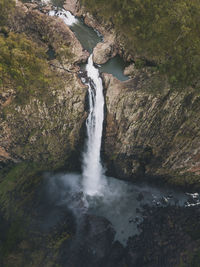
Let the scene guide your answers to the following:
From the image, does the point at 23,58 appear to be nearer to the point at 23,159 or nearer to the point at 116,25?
the point at 23,159

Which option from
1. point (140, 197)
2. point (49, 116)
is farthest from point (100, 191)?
point (49, 116)

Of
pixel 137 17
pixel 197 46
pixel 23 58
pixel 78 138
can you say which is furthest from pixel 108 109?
pixel 137 17

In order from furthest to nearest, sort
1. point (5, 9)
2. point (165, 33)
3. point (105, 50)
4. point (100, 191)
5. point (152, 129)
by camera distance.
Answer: point (105, 50), point (100, 191), point (5, 9), point (165, 33), point (152, 129)

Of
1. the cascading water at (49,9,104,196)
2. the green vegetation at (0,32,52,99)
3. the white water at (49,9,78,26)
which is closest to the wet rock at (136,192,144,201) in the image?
the cascading water at (49,9,104,196)

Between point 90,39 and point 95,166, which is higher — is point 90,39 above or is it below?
above

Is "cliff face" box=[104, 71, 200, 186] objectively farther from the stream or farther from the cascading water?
the stream

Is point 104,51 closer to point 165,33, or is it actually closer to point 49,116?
point 165,33

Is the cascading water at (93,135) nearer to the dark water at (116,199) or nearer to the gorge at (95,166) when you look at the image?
the gorge at (95,166)
